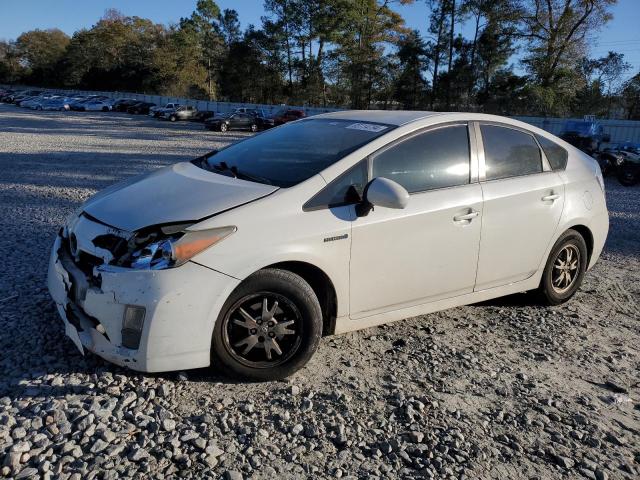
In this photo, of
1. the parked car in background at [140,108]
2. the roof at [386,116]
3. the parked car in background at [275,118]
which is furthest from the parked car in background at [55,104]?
the roof at [386,116]

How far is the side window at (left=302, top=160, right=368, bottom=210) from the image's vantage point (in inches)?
134

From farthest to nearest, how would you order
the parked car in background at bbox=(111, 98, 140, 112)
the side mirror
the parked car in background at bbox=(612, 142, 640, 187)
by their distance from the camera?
the parked car in background at bbox=(111, 98, 140, 112) → the parked car in background at bbox=(612, 142, 640, 187) → the side mirror

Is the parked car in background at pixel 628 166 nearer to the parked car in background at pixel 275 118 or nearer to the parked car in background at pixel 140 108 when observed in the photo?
the parked car in background at pixel 275 118

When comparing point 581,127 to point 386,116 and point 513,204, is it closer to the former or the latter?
point 513,204

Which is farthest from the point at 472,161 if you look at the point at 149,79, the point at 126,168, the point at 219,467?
the point at 149,79

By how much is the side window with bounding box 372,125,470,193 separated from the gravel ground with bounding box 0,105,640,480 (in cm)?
117

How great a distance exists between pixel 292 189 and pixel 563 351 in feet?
7.75

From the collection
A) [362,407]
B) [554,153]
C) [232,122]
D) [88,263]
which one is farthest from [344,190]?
[232,122]

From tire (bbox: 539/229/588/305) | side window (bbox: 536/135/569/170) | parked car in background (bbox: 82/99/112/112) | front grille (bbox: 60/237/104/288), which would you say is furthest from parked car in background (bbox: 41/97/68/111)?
tire (bbox: 539/229/588/305)

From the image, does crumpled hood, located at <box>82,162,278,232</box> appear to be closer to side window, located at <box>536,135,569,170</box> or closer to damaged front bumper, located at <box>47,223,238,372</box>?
damaged front bumper, located at <box>47,223,238,372</box>

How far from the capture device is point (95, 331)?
3061 mm

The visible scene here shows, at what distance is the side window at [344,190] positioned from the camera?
340cm

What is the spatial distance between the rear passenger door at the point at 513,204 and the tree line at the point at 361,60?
39.6 meters

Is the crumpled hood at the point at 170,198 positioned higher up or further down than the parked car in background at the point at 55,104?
higher up
